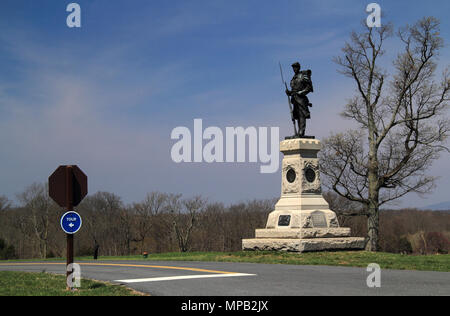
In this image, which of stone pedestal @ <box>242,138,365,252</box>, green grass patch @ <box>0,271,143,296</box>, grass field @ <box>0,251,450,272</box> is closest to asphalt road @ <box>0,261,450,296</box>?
green grass patch @ <box>0,271,143,296</box>

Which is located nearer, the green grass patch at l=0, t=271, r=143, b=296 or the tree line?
the green grass patch at l=0, t=271, r=143, b=296

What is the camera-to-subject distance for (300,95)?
21.7m

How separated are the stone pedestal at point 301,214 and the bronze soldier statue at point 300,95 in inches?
42.4

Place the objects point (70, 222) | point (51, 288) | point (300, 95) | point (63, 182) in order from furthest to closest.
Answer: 1. point (300, 95)
2. point (51, 288)
3. point (63, 182)
4. point (70, 222)

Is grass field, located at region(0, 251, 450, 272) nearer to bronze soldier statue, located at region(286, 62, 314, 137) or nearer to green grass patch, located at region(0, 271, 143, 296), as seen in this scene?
bronze soldier statue, located at region(286, 62, 314, 137)

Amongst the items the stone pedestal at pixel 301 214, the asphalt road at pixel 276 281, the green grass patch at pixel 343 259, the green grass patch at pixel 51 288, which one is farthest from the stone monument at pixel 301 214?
the green grass patch at pixel 51 288

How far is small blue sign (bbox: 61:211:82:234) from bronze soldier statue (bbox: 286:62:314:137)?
12961 millimetres

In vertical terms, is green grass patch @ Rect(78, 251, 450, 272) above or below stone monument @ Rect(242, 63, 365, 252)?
below

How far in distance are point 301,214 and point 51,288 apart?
36.9ft

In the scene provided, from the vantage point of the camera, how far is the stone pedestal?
19.7m

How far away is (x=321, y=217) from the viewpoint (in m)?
20.3

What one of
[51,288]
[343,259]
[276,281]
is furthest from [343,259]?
[51,288]

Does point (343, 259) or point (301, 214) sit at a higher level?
point (301, 214)

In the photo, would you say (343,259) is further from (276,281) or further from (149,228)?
(149,228)
